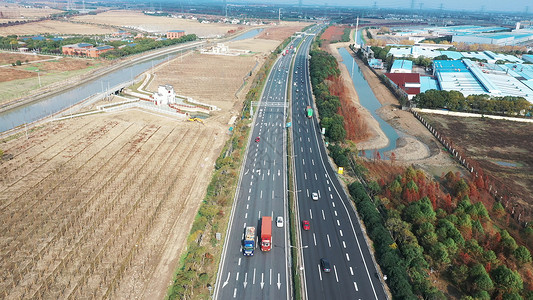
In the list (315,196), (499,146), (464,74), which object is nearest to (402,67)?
(464,74)

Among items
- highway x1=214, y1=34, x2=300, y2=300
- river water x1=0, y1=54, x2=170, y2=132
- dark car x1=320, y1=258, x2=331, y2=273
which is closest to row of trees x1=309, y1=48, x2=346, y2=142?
highway x1=214, y1=34, x2=300, y2=300

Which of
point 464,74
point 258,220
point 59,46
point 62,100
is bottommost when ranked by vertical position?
point 258,220

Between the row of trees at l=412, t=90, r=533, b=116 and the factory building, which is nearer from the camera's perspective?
the row of trees at l=412, t=90, r=533, b=116

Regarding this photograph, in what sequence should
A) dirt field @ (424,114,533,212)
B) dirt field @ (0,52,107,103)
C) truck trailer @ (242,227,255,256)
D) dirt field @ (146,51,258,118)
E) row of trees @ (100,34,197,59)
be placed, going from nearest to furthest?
truck trailer @ (242,227,255,256) → dirt field @ (424,114,533,212) → dirt field @ (0,52,107,103) → dirt field @ (146,51,258,118) → row of trees @ (100,34,197,59)

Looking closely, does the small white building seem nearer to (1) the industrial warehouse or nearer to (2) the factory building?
(1) the industrial warehouse

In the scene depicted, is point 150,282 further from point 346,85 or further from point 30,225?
point 346,85

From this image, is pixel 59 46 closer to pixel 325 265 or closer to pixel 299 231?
pixel 299 231
